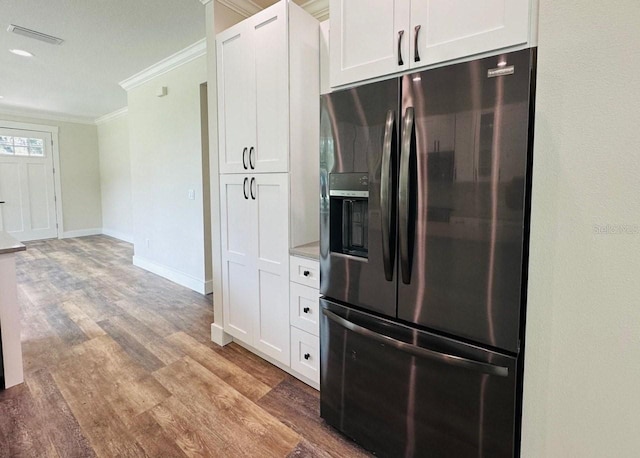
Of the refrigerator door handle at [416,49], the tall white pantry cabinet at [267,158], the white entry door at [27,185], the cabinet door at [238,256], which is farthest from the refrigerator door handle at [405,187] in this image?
the white entry door at [27,185]

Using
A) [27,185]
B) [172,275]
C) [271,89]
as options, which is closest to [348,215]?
[271,89]

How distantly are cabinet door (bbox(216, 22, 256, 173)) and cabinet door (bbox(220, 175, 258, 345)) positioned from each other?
0.16 meters

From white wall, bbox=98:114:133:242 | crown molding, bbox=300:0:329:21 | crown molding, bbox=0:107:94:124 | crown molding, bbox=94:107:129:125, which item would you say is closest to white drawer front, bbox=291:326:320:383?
crown molding, bbox=300:0:329:21

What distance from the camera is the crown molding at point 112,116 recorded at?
6432 mm

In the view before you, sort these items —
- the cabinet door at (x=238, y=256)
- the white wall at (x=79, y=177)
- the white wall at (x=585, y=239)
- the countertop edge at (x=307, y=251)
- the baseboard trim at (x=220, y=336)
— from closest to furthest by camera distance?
1. the white wall at (x=585, y=239)
2. the countertop edge at (x=307, y=251)
3. the cabinet door at (x=238, y=256)
4. the baseboard trim at (x=220, y=336)
5. the white wall at (x=79, y=177)

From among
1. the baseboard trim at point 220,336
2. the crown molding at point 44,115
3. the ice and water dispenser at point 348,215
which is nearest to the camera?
the ice and water dispenser at point 348,215

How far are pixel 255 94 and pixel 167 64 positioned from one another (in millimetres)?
2606

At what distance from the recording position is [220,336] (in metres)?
2.60

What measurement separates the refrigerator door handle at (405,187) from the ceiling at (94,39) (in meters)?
1.63

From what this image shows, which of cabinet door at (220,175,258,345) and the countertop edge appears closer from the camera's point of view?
the countertop edge

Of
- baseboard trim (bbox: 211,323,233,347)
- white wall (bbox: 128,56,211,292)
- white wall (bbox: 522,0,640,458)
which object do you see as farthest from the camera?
white wall (bbox: 128,56,211,292)

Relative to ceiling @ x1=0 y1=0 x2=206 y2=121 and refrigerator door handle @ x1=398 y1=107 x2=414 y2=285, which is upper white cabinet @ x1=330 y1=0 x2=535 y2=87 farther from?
ceiling @ x1=0 y1=0 x2=206 y2=121

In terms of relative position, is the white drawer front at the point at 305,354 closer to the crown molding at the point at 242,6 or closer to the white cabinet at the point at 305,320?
the white cabinet at the point at 305,320

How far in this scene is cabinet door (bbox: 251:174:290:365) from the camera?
205cm
